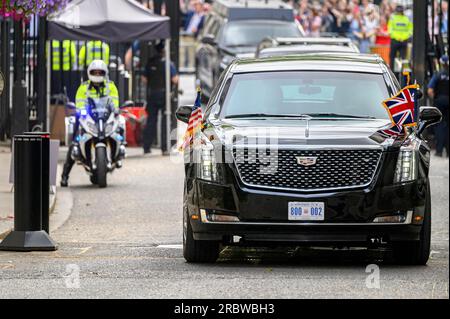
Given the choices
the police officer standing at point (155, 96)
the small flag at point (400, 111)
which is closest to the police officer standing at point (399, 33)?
the police officer standing at point (155, 96)

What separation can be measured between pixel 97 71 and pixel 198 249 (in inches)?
373

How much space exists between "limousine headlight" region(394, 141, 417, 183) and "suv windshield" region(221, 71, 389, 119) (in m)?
0.97

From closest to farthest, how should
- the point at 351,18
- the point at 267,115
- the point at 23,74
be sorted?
the point at 267,115
the point at 23,74
the point at 351,18

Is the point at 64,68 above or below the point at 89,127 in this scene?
above

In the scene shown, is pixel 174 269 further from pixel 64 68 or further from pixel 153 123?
pixel 64 68

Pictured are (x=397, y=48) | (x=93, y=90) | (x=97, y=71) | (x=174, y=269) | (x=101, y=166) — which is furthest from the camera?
(x=397, y=48)

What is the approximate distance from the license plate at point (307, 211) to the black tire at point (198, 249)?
0.79 meters

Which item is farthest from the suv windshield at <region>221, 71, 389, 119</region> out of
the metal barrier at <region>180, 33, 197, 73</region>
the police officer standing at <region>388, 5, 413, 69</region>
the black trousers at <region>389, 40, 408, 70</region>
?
the metal barrier at <region>180, 33, 197, 73</region>

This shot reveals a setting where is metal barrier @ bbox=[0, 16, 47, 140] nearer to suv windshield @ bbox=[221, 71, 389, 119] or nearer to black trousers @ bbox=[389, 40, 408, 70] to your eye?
suv windshield @ bbox=[221, 71, 389, 119]

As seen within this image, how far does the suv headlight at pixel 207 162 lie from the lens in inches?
471

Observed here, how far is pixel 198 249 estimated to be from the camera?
1227cm

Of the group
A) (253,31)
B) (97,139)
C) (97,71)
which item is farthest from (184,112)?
(253,31)

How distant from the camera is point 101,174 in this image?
832 inches

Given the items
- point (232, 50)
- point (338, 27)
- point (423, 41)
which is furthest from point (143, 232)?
point (338, 27)
